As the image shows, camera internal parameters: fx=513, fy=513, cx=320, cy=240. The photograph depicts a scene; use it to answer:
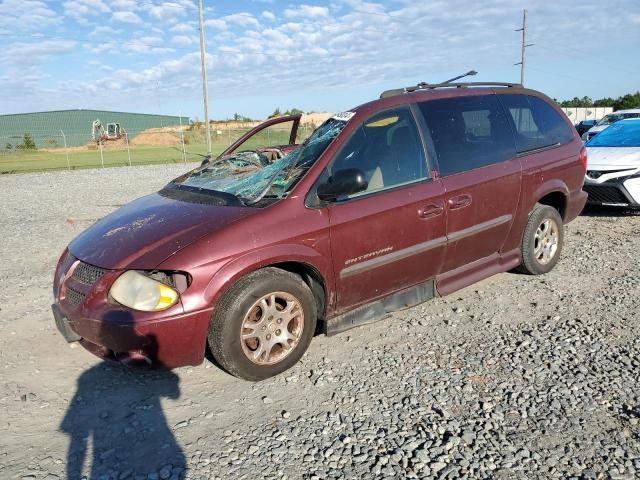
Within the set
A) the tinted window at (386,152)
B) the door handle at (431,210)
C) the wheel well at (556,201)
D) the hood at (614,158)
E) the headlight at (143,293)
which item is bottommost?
the headlight at (143,293)

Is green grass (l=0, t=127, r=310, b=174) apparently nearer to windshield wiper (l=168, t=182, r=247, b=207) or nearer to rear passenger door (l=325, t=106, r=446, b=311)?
windshield wiper (l=168, t=182, r=247, b=207)

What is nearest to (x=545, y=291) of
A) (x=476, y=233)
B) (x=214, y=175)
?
(x=476, y=233)

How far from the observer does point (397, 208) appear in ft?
12.6

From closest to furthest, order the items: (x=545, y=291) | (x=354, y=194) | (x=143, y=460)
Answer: (x=143, y=460), (x=354, y=194), (x=545, y=291)

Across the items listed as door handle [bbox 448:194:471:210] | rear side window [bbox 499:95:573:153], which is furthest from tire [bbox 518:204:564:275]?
door handle [bbox 448:194:471:210]

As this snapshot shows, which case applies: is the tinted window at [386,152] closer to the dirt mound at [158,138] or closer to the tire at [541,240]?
the tire at [541,240]

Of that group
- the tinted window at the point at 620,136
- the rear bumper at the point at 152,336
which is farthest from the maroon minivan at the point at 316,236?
the tinted window at the point at 620,136

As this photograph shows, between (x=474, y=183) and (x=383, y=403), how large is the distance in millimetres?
2102

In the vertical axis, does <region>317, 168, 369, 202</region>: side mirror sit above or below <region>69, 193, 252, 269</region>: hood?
above

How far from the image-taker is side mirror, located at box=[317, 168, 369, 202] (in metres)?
3.47

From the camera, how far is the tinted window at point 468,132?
13.9 feet

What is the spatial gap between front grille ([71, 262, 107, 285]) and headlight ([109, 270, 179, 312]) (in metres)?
0.20

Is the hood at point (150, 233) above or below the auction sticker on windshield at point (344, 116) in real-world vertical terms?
below

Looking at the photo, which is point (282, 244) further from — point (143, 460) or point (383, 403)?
point (143, 460)
